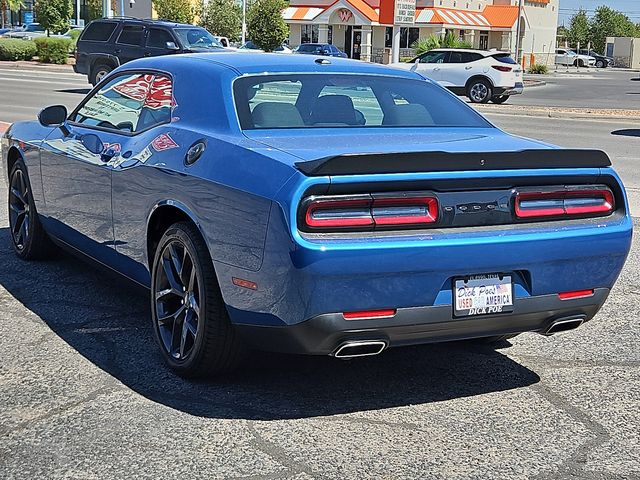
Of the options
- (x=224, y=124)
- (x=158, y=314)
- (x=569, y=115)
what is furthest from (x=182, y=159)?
(x=569, y=115)

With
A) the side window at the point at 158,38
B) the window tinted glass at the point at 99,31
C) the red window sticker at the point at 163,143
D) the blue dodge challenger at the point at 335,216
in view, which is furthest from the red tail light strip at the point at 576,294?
the window tinted glass at the point at 99,31

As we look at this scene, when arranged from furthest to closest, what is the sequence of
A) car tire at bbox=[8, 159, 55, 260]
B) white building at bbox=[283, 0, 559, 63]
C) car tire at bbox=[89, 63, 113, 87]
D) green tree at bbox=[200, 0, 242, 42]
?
white building at bbox=[283, 0, 559, 63] < green tree at bbox=[200, 0, 242, 42] < car tire at bbox=[89, 63, 113, 87] < car tire at bbox=[8, 159, 55, 260]

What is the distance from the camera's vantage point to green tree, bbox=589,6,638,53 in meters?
128

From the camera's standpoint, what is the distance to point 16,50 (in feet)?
142

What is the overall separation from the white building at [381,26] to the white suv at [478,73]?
31.6 meters

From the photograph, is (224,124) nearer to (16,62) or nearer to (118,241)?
(118,241)

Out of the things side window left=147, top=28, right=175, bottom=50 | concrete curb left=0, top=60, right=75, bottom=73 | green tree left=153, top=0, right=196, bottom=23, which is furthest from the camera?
green tree left=153, top=0, right=196, bottom=23

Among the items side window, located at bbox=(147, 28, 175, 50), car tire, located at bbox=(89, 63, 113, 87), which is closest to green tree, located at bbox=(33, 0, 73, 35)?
car tire, located at bbox=(89, 63, 113, 87)

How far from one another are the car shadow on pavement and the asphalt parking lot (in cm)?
1

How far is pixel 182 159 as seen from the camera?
193 inches

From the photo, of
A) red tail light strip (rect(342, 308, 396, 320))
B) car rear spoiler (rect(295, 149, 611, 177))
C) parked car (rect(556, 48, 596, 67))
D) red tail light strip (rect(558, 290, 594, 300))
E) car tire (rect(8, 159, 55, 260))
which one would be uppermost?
car rear spoiler (rect(295, 149, 611, 177))

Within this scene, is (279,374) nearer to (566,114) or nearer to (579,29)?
(566,114)

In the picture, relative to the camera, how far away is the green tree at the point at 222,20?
63094mm

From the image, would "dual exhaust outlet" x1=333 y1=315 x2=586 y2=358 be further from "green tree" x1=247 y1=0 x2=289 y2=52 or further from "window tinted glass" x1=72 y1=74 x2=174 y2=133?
"green tree" x1=247 y1=0 x2=289 y2=52
